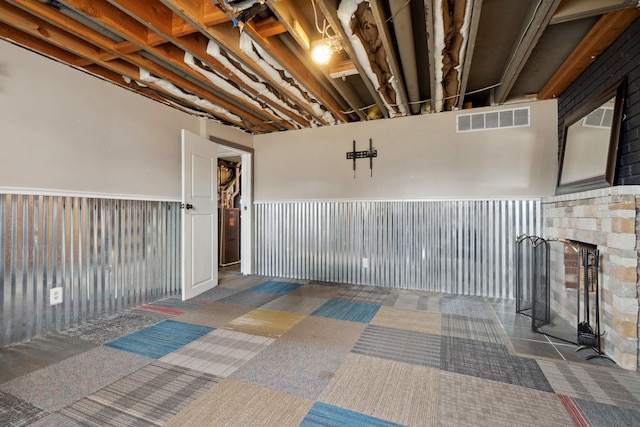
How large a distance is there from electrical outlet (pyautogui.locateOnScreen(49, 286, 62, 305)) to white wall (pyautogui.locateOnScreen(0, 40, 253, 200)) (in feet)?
2.80

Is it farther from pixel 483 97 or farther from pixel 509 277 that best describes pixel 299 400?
pixel 483 97

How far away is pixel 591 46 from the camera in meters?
2.31

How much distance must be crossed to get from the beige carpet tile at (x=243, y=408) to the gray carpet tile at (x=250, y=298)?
1.52 meters

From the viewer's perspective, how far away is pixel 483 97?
3.64 m

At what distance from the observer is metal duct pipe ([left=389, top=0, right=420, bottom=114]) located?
6.50ft

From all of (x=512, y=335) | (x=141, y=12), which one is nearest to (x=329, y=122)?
(x=141, y=12)

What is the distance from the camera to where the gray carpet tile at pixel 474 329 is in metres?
2.36

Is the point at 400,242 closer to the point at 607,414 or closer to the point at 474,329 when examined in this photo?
the point at 474,329

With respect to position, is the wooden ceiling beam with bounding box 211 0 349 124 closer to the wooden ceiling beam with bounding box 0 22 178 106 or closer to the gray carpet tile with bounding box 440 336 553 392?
the wooden ceiling beam with bounding box 0 22 178 106

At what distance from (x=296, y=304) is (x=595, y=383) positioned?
2439 mm

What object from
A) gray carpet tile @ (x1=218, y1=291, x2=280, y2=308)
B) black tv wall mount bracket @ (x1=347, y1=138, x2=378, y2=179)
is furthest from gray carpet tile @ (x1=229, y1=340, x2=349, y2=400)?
black tv wall mount bracket @ (x1=347, y1=138, x2=378, y2=179)

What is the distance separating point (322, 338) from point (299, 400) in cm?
78

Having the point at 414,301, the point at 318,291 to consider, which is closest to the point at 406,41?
the point at 414,301

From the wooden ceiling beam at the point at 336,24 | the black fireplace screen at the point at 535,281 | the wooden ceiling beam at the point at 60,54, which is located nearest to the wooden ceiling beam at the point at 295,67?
the wooden ceiling beam at the point at 336,24
